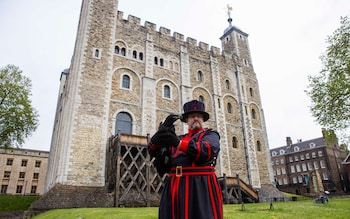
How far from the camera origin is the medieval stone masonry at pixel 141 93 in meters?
15.4

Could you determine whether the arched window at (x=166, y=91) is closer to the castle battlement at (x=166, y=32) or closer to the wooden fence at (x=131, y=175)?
the castle battlement at (x=166, y=32)

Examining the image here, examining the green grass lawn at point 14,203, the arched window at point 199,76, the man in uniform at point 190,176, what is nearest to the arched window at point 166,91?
the arched window at point 199,76

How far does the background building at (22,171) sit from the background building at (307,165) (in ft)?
137

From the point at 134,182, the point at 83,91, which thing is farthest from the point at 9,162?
the point at 134,182

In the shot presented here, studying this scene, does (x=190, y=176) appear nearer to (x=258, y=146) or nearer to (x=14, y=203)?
(x=258, y=146)

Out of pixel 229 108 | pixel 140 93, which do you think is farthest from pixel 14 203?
pixel 229 108

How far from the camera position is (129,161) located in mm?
15555

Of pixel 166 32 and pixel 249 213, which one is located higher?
pixel 166 32

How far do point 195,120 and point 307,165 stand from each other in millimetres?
53318

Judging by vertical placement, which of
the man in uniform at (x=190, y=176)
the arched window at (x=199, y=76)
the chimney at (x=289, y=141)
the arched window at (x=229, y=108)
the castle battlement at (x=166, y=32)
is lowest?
the man in uniform at (x=190, y=176)

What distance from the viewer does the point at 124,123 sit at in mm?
17797

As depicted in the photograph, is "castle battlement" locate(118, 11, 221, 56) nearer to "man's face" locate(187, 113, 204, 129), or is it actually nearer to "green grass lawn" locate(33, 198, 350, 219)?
"green grass lawn" locate(33, 198, 350, 219)

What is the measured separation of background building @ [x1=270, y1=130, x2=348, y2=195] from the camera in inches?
1731

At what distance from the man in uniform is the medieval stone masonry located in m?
13.0
